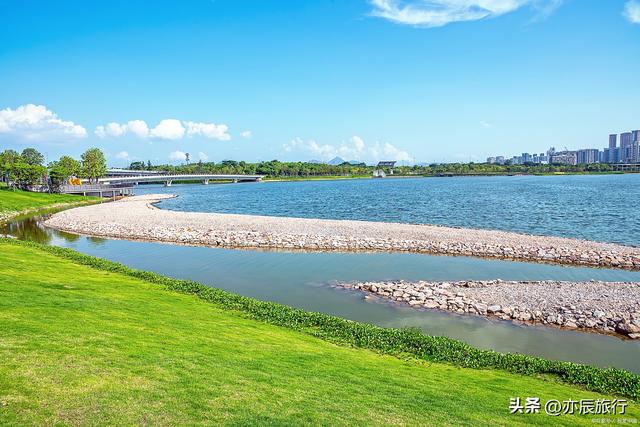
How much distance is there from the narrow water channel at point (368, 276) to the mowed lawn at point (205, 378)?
17.1ft

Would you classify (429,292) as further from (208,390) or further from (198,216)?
A: (198,216)

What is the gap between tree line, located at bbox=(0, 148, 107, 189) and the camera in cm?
9669

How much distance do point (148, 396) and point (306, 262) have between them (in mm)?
24738

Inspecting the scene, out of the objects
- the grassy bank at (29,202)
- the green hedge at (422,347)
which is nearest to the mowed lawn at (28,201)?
the grassy bank at (29,202)

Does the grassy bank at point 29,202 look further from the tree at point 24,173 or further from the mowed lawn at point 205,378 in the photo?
the mowed lawn at point 205,378

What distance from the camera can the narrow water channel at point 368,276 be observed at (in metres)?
18.0

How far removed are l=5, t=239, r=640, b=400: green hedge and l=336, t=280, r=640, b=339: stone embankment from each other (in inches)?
220

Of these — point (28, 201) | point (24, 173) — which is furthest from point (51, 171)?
point (28, 201)

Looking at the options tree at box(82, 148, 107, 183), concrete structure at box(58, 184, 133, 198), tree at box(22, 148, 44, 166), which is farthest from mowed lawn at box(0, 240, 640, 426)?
tree at box(22, 148, 44, 166)

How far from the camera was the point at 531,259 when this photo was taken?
35094 millimetres

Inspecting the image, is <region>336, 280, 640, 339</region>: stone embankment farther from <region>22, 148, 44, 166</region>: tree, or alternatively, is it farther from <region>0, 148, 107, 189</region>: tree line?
<region>22, 148, 44, 166</region>: tree

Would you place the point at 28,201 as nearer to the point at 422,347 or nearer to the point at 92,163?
the point at 92,163

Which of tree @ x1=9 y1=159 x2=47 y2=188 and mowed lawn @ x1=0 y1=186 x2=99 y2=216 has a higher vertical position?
tree @ x1=9 y1=159 x2=47 y2=188

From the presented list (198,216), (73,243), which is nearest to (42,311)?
(73,243)
